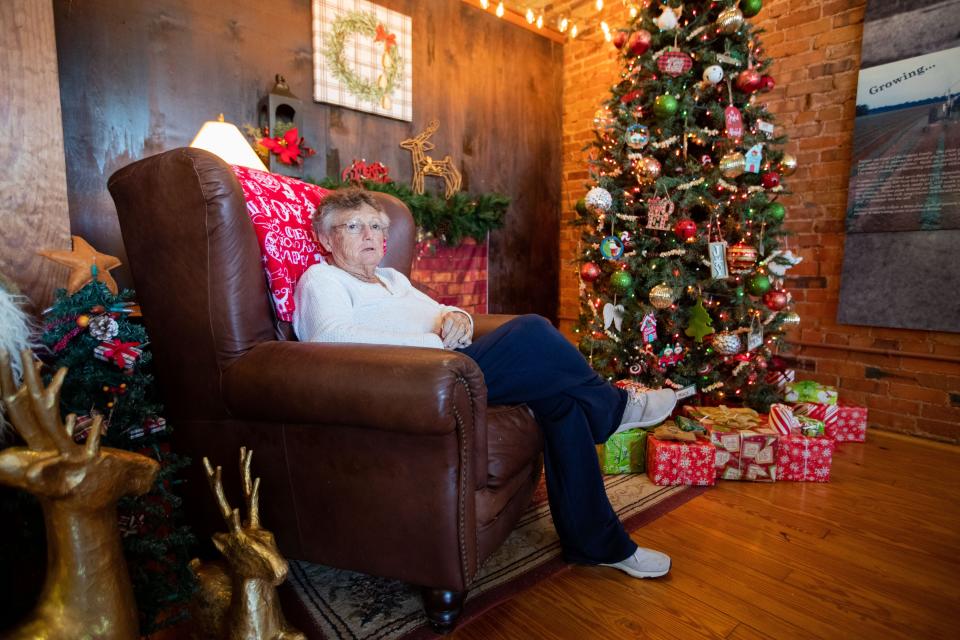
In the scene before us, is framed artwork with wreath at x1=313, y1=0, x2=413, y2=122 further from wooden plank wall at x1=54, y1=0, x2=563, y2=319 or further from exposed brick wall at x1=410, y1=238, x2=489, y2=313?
exposed brick wall at x1=410, y1=238, x2=489, y2=313

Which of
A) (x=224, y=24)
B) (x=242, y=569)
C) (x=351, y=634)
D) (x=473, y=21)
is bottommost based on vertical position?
(x=351, y=634)

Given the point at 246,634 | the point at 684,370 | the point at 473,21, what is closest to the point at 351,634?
the point at 246,634

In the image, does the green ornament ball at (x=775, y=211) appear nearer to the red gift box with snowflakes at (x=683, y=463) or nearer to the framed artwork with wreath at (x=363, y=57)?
the red gift box with snowflakes at (x=683, y=463)

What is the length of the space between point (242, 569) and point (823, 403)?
8.72 ft

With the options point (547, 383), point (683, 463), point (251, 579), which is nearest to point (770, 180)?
point (683, 463)

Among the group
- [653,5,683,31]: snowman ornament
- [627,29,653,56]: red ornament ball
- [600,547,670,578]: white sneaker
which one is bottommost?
[600,547,670,578]: white sneaker

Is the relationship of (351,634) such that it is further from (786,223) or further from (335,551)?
(786,223)

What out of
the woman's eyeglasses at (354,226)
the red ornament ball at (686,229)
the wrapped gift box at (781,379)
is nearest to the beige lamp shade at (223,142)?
the woman's eyeglasses at (354,226)

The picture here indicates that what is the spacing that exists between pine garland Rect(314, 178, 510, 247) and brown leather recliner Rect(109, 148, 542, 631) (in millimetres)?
1672

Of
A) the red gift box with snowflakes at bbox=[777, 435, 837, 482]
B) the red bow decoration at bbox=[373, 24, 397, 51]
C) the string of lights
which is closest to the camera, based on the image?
the red gift box with snowflakes at bbox=[777, 435, 837, 482]

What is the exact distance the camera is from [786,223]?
3014mm

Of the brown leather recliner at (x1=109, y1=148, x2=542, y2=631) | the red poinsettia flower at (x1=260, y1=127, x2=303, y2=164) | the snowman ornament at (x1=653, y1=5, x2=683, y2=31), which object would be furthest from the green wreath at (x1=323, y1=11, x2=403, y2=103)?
the brown leather recliner at (x1=109, y1=148, x2=542, y2=631)

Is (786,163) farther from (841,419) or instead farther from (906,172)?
(841,419)

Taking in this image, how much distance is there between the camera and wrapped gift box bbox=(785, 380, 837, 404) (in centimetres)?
250
